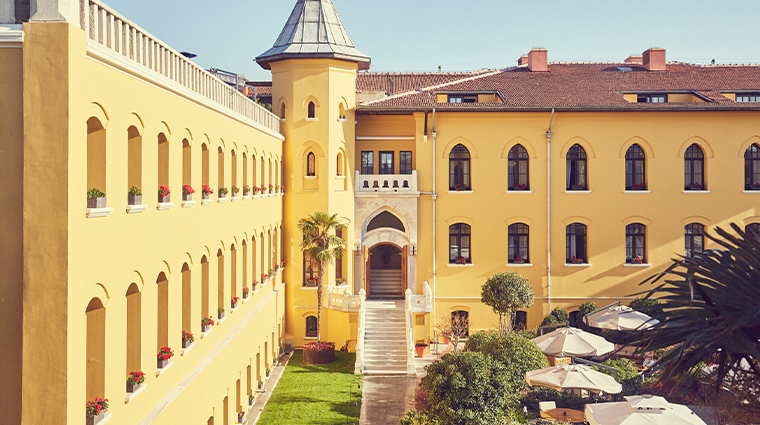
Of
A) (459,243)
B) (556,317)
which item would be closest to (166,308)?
(459,243)

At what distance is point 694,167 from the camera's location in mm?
31375

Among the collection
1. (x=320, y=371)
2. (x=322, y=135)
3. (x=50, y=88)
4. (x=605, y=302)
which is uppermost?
(x=322, y=135)

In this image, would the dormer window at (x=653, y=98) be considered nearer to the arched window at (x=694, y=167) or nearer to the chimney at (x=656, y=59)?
the arched window at (x=694, y=167)

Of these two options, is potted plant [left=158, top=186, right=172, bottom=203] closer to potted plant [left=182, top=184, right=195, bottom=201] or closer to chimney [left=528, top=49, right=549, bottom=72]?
potted plant [left=182, top=184, right=195, bottom=201]

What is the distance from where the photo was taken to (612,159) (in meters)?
30.9

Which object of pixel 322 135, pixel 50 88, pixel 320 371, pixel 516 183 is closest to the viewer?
pixel 50 88

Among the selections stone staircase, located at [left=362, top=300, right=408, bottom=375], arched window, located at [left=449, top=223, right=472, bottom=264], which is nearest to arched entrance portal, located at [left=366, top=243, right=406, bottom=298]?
stone staircase, located at [left=362, top=300, right=408, bottom=375]

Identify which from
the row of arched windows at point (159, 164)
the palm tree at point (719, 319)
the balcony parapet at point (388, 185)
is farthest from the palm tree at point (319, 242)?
the palm tree at point (719, 319)

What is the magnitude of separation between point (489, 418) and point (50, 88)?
11.3m

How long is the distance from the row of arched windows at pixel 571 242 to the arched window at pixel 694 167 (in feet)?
6.37

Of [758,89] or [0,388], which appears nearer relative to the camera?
[0,388]

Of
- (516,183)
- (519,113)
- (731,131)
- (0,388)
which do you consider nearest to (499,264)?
(516,183)

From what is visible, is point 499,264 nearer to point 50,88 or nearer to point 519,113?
point 519,113

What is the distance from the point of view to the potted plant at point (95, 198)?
973 cm
